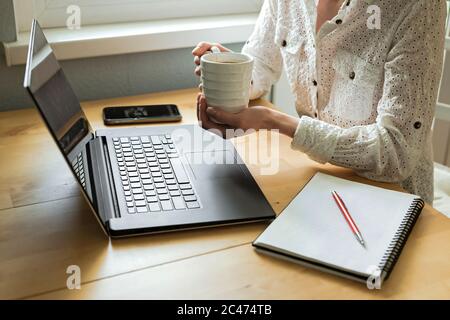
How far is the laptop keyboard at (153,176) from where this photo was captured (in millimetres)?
821

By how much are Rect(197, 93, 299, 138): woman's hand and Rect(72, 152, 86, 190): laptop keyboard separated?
0.24 metres

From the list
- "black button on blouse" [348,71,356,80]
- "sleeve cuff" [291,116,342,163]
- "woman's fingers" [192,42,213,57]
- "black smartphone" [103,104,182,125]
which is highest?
"woman's fingers" [192,42,213,57]

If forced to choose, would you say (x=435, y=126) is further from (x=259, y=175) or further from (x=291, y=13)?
(x=259, y=175)

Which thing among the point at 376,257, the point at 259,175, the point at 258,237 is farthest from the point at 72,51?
the point at 376,257

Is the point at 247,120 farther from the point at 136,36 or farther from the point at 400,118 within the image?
the point at 136,36

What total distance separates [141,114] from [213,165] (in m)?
0.30

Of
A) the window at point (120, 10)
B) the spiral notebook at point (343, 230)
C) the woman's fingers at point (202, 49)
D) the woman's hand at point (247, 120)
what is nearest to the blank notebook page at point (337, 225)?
the spiral notebook at point (343, 230)

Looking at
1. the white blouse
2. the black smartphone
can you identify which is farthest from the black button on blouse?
the black smartphone

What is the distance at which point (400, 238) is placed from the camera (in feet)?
2.48

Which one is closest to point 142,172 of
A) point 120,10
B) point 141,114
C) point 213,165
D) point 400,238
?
point 213,165

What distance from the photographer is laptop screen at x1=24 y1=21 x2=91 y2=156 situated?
68 cm

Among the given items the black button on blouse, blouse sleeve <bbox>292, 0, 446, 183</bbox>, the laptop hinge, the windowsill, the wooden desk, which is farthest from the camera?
the windowsill

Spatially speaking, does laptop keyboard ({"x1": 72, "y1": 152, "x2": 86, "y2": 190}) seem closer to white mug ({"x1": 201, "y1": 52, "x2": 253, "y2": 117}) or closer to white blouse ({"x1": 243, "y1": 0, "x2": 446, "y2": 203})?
white mug ({"x1": 201, "y1": 52, "x2": 253, "y2": 117})

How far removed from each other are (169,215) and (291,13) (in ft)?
2.03
